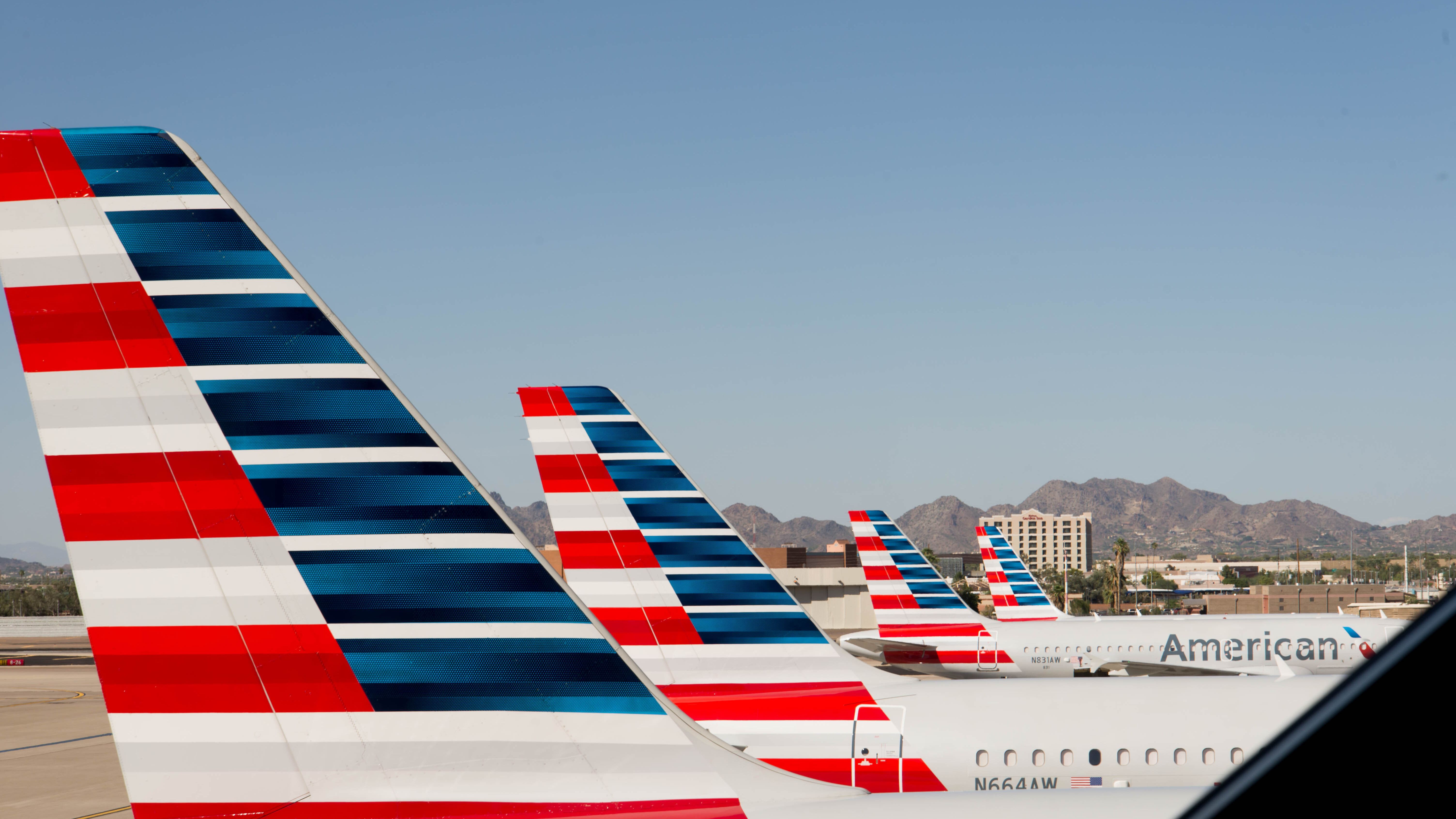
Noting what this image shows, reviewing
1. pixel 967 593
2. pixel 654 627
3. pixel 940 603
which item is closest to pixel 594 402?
pixel 654 627

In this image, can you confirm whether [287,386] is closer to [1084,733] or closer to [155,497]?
[155,497]

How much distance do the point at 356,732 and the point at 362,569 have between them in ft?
3.03

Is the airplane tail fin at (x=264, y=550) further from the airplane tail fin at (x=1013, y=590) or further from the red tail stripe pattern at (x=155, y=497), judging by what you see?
the airplane tail fin at (x=1013, y=590)

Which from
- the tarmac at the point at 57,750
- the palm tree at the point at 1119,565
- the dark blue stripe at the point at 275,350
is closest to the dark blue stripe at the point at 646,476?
the tarmac at the point at 57,750

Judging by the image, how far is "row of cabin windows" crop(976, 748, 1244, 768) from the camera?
10.7 metres

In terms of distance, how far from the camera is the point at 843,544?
135000mm

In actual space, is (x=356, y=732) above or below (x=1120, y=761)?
above

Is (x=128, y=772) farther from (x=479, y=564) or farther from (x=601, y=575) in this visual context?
(x=601, y=575)

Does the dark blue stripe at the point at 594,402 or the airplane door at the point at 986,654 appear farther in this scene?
the airplane door at the point at 986,654

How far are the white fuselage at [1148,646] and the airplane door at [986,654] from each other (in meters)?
0.02

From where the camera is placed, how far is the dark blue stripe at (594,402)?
13.1 meters

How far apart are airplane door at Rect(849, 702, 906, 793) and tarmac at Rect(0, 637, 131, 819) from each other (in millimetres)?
10530

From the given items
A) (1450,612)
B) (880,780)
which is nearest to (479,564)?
(1450,612)

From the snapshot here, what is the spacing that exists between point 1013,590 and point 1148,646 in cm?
1246
